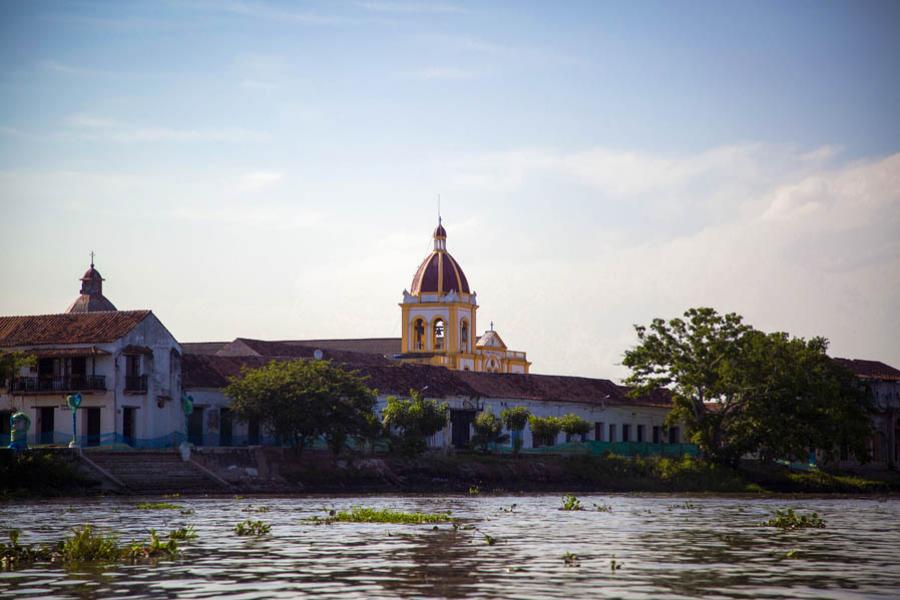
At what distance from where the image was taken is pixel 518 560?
73.7 ft

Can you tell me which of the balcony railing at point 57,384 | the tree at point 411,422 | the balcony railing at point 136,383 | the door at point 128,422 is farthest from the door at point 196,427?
the tree at point 411,422

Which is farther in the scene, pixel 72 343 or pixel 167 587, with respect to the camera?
pixel 72 343

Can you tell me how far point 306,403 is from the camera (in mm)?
58094

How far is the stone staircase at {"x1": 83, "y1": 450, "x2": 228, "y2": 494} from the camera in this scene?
1943 inches

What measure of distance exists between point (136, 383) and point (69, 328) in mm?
A: 4290

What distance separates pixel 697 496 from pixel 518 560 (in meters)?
34.8

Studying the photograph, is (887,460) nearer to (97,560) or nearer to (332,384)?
(332,384)

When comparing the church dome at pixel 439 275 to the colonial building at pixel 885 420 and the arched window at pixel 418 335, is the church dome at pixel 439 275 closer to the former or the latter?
the arched window at pixel 418 335

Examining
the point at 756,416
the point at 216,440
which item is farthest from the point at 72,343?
the point at 756,416

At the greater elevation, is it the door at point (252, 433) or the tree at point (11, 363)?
the tree at point (11, 363)

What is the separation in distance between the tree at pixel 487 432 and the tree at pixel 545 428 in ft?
10.7

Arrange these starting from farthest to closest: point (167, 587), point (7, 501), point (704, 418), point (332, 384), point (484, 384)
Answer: point (484, 384), point (704, 418), point (332, 384), point (7, 501), point (167, 587)

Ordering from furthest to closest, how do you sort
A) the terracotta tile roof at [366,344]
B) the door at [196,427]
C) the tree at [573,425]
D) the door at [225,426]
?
the terracotta tile roof at [366,344]
the tree at [573,425]
the door at [225,426]
the door at [196,427]

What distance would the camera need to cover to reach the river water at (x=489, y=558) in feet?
60.5
